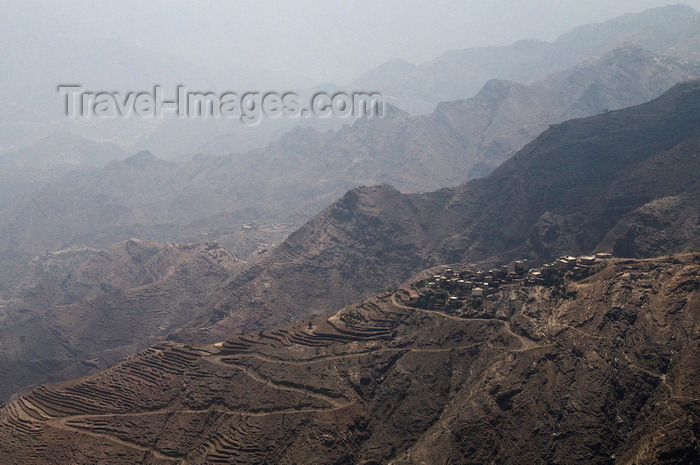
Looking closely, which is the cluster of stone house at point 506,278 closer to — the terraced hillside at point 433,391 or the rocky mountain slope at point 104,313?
the terraced hillside at point 433,391

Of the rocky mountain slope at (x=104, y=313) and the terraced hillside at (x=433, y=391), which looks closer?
the terraced hillside at (x=433, y=391)

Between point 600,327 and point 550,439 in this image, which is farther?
point 600,327

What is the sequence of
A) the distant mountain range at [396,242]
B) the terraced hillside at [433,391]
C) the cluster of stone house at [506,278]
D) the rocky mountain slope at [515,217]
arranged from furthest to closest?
the distant mountain range at [396,242], the rocky mountain slope at [515,217], the cluster of stone house at [506,278], the terraced hillside at [433,391]

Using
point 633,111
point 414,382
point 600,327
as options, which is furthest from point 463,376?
point 633,111

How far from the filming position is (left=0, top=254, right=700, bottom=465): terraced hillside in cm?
5488

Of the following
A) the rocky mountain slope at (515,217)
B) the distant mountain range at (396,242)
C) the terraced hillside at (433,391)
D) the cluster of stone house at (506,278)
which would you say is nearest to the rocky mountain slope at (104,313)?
the distant mountain range at (396,242)

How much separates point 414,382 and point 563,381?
63.5 feet

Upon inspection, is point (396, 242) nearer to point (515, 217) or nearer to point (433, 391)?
point (515, 217)

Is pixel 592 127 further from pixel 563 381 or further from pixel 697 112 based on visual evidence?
pixel 563 381

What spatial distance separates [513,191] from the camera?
169250 mm

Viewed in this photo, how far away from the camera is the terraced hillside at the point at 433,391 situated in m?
54.9

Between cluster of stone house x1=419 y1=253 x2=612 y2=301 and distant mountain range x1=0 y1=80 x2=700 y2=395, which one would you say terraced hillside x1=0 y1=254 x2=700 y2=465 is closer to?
cluster of stone house x1=419 y1=253 x2=612 y2=301

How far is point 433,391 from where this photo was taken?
224 feet

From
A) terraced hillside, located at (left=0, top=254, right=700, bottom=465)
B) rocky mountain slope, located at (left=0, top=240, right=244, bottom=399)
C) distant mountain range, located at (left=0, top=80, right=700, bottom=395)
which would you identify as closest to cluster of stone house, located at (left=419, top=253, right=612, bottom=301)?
terraced hillside, located at (left=0, top=254, right=700, bottom=465)
